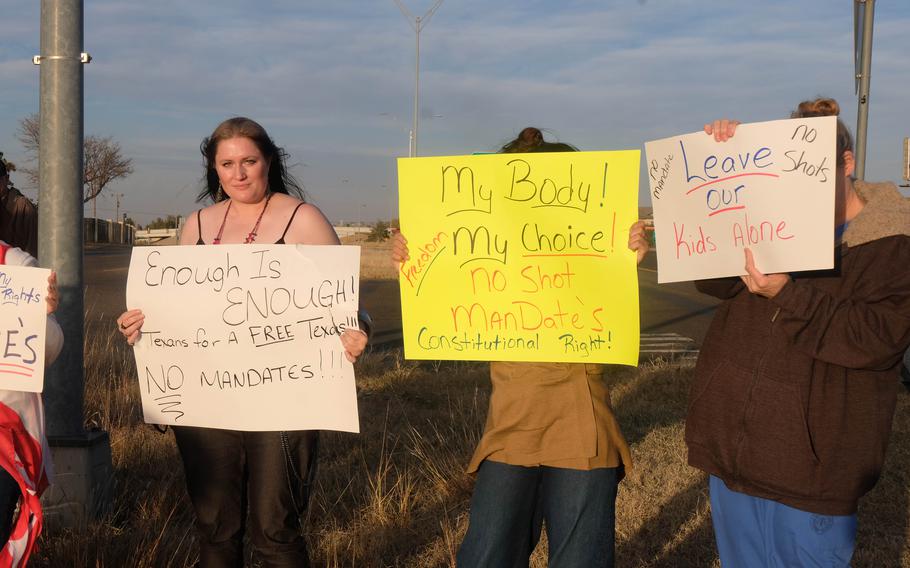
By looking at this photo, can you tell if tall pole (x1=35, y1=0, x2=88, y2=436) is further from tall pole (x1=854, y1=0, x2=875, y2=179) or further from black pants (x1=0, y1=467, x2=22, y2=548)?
tall pole (x1=854, y1=0, x2=875, y2=179)

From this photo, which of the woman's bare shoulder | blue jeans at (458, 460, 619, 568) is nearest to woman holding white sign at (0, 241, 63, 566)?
the woman's bare shoulder

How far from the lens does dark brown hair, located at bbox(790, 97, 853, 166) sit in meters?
2.53

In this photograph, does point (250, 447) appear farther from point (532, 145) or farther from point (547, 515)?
point (532, 145)

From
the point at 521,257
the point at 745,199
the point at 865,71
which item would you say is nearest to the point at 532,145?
the point at 521,257

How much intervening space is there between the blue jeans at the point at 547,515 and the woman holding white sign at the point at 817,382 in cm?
38

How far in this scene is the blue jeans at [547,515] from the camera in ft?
8.96

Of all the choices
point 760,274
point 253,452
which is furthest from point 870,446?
point 253,452

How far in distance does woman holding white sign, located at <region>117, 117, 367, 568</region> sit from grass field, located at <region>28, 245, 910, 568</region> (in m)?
0.76

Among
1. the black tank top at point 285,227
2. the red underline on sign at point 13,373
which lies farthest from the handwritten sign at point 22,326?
the black tank top at point 285,227

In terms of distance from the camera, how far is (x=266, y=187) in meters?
3.13

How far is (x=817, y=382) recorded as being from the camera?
8.32 ft

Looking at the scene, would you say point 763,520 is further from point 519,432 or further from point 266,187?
point 266,187

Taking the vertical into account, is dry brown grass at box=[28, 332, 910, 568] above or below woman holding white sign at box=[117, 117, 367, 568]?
below

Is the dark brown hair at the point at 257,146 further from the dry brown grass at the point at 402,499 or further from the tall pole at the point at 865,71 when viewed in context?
the tall pole at the point at 865,71
